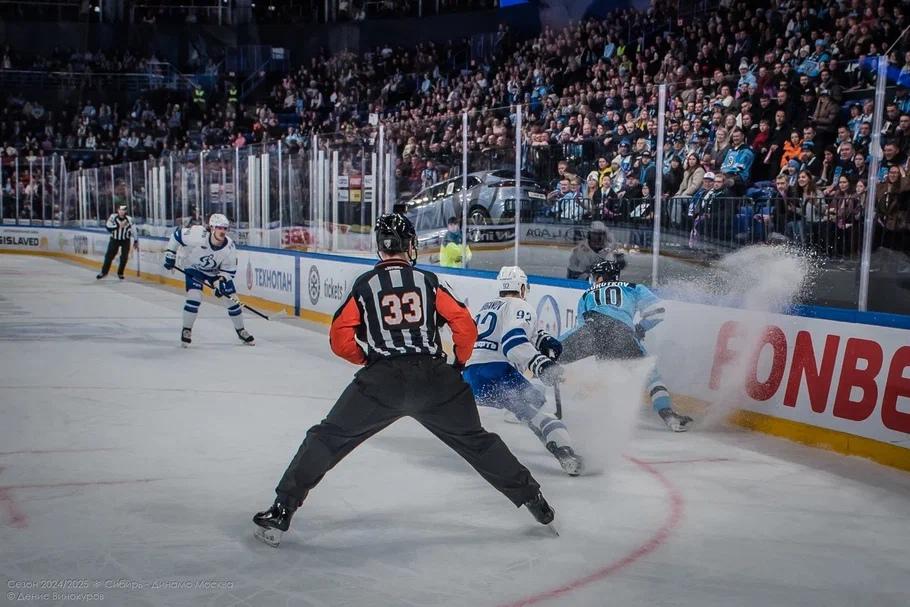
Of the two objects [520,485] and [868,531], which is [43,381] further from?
[868,531]

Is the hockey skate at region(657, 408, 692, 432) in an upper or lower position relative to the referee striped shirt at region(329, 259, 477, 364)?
lower

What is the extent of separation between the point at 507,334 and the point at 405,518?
4.47 ft

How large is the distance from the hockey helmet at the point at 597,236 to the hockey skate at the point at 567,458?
13.6ft

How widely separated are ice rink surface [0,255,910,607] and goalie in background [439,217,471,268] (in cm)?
349

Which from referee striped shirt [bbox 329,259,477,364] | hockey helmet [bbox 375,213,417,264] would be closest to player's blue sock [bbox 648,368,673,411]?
referee striped shirt [bbox 329,259,477,364]

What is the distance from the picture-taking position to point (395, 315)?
3934 millimetres

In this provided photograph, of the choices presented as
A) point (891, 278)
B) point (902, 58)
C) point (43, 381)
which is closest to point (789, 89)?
point (902, 58)

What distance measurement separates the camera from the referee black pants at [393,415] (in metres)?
3.93

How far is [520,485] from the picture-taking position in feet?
13.3

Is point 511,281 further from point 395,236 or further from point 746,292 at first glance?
point 746,292

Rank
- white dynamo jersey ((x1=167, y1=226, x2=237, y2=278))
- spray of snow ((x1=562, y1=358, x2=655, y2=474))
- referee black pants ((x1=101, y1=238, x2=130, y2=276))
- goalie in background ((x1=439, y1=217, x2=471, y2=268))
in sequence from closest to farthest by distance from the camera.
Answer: spray of snow ((x1=562, y1=358, x2=655, y2=474)), white dynamo jersey ((x1=167, y1=226, x2=237, y2=278)), goalie in background ((x1=439, y1=217, x2=471, y2=268)), referee black pants ((x1=101, y1=238, x2=130, y2=276))

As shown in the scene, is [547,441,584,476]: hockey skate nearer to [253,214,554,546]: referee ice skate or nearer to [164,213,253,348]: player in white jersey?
[253,214,554,546]: referee ice skate

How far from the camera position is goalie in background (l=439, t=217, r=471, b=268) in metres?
10.7

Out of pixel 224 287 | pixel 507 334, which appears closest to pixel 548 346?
→ pixel 507 334
